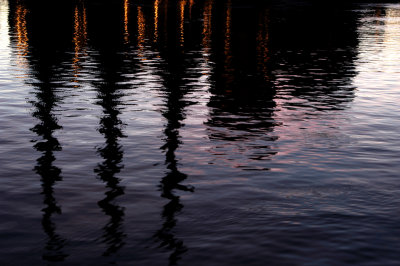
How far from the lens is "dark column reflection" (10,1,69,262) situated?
35.8ft

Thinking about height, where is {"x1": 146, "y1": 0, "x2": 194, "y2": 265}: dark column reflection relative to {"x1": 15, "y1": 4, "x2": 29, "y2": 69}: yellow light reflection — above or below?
below

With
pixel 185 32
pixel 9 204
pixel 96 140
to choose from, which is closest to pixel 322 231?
pixel 9 204

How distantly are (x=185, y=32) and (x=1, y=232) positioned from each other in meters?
56.0

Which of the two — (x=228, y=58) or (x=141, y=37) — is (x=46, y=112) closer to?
(x=228, y=58)

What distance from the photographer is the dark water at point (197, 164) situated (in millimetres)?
10430

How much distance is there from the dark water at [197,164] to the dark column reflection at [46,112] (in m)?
0.06

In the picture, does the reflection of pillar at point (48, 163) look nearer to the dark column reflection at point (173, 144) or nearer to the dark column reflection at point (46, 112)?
the dark column reflection at point (46, 112)

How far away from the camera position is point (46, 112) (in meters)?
22.0

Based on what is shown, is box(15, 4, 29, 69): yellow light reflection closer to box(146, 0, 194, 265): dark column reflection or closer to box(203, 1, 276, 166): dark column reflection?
box(146, 0, 194, 265): dark column reflection

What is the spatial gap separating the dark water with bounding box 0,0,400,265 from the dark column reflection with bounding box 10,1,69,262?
6 centimetres

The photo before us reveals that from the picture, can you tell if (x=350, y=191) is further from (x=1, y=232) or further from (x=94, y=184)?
(x=1, y=232)

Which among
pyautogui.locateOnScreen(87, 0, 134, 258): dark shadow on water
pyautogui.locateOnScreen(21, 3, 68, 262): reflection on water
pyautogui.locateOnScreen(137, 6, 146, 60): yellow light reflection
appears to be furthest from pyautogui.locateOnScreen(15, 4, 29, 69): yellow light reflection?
pyautogui.locateOnScreen(137, 6, 146, 60): yellow light reflection

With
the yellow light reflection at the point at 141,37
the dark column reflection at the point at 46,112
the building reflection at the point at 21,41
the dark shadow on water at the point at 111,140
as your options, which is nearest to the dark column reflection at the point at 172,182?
the dark shadow on water at the point at 111,140

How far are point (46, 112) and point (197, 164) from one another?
8.91 m
